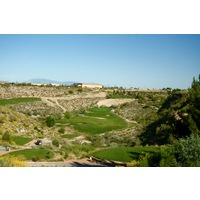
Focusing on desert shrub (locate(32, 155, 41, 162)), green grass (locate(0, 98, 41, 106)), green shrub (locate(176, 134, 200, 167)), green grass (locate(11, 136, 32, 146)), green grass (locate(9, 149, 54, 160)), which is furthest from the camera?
green grass (locate(0, 98, 41, 106))

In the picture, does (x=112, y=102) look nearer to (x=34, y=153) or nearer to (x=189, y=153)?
(x=34, y=153)

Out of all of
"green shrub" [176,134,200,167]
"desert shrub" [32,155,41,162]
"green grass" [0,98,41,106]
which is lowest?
"desert shrub" [32,155,41,162]

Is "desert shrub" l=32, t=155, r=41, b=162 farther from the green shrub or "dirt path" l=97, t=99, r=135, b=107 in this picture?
"dirt path" l=97, t=99, r=135, b=107

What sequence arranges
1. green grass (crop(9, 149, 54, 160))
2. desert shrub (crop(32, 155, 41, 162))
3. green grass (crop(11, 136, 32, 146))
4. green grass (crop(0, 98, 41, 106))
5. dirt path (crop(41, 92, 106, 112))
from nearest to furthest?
1. desert shrub (crop(32, 155, 41, 162))
2. green grass (crop(9, 149, 54, 160))
3. green grass (crop(11, 136, 32, 146))
4. green grass (crop(0, 98, 41, 106))
5. dirt path (crop(41, 92, 106, 112))

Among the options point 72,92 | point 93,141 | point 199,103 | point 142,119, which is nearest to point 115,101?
point 72,92

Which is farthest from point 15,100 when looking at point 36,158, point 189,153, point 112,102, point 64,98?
point 189,153

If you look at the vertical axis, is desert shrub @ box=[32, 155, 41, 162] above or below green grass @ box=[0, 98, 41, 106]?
below

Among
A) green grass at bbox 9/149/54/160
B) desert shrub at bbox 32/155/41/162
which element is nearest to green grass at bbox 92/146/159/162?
green grass at bbox 9/149/54/160

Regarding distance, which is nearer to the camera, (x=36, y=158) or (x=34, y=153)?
(x=36, y=158)

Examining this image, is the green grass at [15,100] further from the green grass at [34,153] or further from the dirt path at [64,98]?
the green grass at [34,153]

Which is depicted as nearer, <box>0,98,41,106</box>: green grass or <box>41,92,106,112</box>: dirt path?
<box>0,98,41,106</box>: green grass
